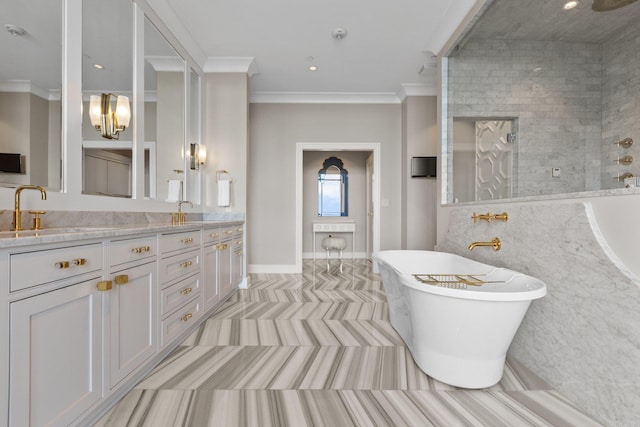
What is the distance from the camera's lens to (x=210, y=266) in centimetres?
251

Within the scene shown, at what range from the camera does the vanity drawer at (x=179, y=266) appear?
1.78 m

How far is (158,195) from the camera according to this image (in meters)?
2.63

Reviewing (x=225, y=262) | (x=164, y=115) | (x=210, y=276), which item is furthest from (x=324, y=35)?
(x=210, y=276)

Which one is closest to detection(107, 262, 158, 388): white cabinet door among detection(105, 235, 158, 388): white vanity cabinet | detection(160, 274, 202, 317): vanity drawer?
detection(105, 235, 158, 388): white vanity cabinet

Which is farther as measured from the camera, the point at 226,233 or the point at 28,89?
the point at 226,233

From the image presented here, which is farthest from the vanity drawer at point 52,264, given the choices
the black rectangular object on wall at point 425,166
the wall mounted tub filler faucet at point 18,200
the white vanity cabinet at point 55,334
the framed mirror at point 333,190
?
the framed mirror at point 333,190

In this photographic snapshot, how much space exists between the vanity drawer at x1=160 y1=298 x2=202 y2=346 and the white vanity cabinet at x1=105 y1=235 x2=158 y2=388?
98 mm

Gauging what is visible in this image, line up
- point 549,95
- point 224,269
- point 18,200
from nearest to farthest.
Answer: point 18,200 < point 549,95 < point 224,269

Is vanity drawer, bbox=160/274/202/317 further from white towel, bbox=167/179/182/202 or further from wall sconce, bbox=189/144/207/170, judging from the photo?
wall sconce, bbox=189/144/207/170

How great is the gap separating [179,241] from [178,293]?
348 millimetres

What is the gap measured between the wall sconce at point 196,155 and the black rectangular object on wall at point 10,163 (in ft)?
6.12

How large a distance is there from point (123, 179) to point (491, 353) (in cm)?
266

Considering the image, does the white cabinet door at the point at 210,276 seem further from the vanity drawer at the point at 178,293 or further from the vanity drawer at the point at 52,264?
the vanity drawer at the point at 52,264

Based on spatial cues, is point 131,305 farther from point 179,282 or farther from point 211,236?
point 211,236
